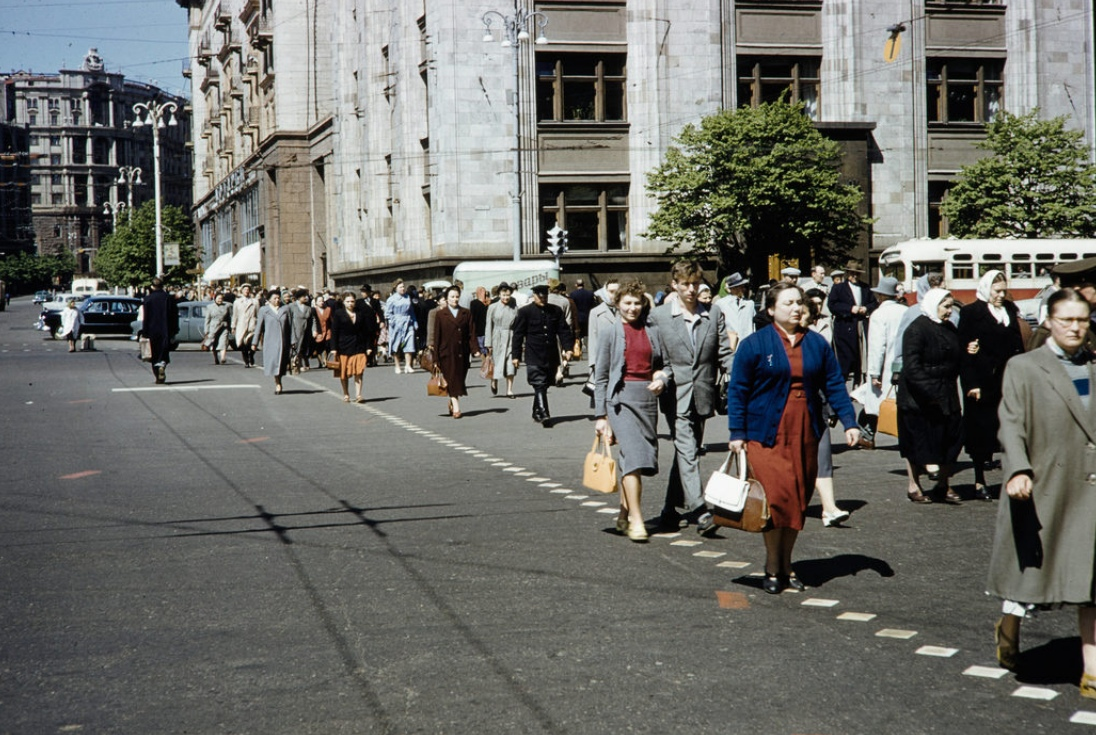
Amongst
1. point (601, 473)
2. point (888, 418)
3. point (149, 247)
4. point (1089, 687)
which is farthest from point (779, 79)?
point (149, 247)

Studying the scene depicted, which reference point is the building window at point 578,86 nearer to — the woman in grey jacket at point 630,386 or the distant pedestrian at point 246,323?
the distant pedestrian at point 246,323

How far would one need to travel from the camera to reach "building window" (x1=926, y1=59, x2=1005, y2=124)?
42.5 meters

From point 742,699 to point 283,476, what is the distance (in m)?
7.62

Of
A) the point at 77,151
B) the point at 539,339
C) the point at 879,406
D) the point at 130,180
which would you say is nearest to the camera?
the point at 879,406

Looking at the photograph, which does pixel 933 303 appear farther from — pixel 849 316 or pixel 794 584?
pixel 849 316

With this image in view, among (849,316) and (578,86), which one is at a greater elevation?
(578,86)

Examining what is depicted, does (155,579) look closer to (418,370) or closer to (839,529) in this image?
(839,529)

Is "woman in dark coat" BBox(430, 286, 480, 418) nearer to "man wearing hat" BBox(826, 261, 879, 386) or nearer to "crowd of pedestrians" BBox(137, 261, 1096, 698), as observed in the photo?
"crowd of pedestrians" BBox(137, 261, 1096, 698)

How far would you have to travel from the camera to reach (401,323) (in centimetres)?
2836

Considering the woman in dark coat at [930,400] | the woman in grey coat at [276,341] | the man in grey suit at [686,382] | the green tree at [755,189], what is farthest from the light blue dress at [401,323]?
the man in grey suit at [686,382]

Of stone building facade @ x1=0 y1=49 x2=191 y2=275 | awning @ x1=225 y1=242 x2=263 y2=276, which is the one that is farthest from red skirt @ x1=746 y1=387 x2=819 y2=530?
stone building facade @ x1=0 y1=49 x2=191 y2=275

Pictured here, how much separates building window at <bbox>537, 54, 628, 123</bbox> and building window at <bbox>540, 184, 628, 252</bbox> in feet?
6.82

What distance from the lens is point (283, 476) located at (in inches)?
476

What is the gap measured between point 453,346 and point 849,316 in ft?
17.9
